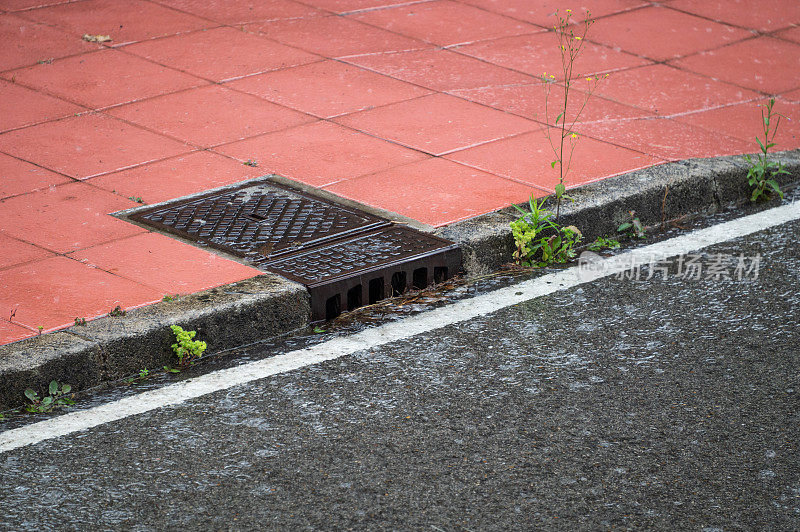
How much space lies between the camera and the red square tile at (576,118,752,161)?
5.68 m

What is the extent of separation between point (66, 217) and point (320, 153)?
1285mm

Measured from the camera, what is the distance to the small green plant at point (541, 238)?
4738mm

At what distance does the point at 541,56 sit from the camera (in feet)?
22.9

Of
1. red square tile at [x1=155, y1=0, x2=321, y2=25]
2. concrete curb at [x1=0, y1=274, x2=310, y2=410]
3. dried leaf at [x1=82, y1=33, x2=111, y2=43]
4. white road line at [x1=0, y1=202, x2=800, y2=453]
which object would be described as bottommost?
white road line at [x1=0, y1=202, x2=800, y2=453]

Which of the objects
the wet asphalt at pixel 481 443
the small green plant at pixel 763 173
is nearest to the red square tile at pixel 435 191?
the wet asphalt at pixel 481 443

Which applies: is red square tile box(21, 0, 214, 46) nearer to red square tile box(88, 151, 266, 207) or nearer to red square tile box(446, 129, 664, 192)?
red square tile box(88, 151, 266, 207)

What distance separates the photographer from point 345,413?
140 inches

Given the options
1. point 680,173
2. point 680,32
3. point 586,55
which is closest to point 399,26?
point 586,55

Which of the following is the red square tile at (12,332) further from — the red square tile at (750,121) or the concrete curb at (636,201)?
the red square tile at (750,121)

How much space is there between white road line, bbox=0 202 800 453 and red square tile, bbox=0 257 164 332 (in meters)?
0.45

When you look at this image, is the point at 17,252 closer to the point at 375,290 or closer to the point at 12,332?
the point at 12,332

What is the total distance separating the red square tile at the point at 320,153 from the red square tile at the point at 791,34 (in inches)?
131

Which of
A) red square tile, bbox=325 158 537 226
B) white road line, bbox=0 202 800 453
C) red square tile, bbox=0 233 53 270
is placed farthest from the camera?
red square tile, bbox=325 158 537 226

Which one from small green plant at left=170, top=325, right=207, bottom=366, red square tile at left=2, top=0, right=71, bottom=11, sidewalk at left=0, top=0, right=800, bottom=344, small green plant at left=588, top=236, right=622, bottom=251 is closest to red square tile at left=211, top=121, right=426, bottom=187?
sidewalk at left=0, top=0, right=800, bottom=344
